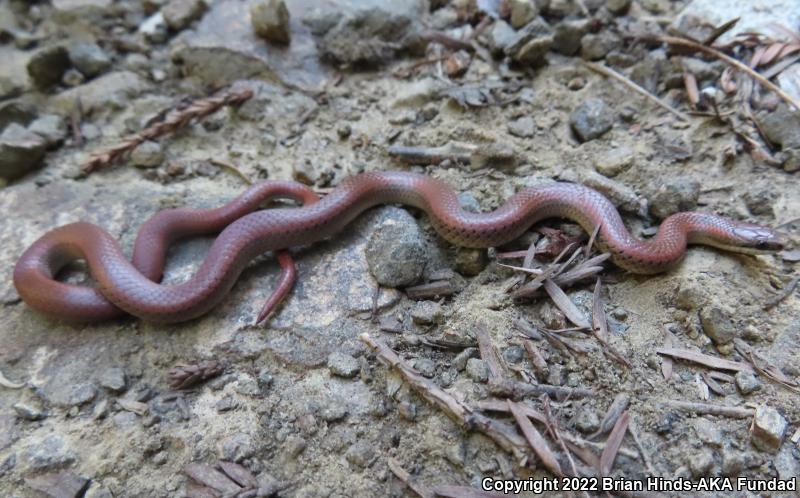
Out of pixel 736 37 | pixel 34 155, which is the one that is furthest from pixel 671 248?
pixel 34 155

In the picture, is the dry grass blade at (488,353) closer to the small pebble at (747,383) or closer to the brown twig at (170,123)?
the small pebble at (747,383)

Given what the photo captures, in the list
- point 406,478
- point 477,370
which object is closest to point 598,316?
point 477,370

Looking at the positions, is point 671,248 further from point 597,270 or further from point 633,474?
point 633,474

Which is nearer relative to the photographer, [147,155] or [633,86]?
[633,86]

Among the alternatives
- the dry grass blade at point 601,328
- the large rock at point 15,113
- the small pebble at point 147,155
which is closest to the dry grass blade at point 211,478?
the dry grass blade at point 601,328

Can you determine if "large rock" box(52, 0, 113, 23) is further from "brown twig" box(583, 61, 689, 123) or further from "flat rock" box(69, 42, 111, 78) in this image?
"brown twig" box(583, 61, 689, 123)

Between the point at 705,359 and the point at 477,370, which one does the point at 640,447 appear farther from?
the point at 477,370
